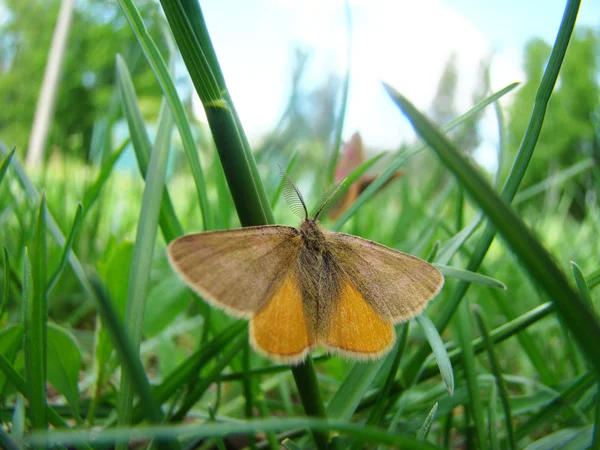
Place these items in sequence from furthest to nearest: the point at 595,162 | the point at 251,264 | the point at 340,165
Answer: the point at 595,162 < the point at 340,165 < the point at 251,264

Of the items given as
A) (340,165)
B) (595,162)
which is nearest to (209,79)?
(340,165)

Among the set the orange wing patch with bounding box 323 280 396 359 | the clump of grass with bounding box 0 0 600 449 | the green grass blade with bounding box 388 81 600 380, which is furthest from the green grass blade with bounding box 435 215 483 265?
the green grass blade with bounding box 388 81 600 380

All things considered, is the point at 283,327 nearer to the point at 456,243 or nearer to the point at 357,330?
the point at 357,330

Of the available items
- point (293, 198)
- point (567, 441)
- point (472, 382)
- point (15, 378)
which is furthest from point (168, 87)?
point (567, 441)

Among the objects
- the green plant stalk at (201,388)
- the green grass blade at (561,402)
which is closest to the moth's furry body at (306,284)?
the green plant stalk at (201,388)

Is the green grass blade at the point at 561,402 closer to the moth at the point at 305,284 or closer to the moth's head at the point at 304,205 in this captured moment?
the moth at the point at 305,284

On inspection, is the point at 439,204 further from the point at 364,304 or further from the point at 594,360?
the point at 594,360

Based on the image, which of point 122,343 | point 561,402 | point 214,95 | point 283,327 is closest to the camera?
point 122,343
